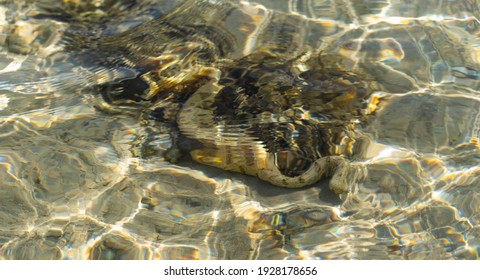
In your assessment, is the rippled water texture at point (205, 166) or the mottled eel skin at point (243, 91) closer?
the rippled water texture at point (205, 166)

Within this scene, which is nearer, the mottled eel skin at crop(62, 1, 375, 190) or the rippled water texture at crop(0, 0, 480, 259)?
the rippled water texture at crop(0, 0, 480, 259)

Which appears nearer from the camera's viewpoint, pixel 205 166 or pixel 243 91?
pixel 205 166

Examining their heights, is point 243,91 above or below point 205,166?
above
